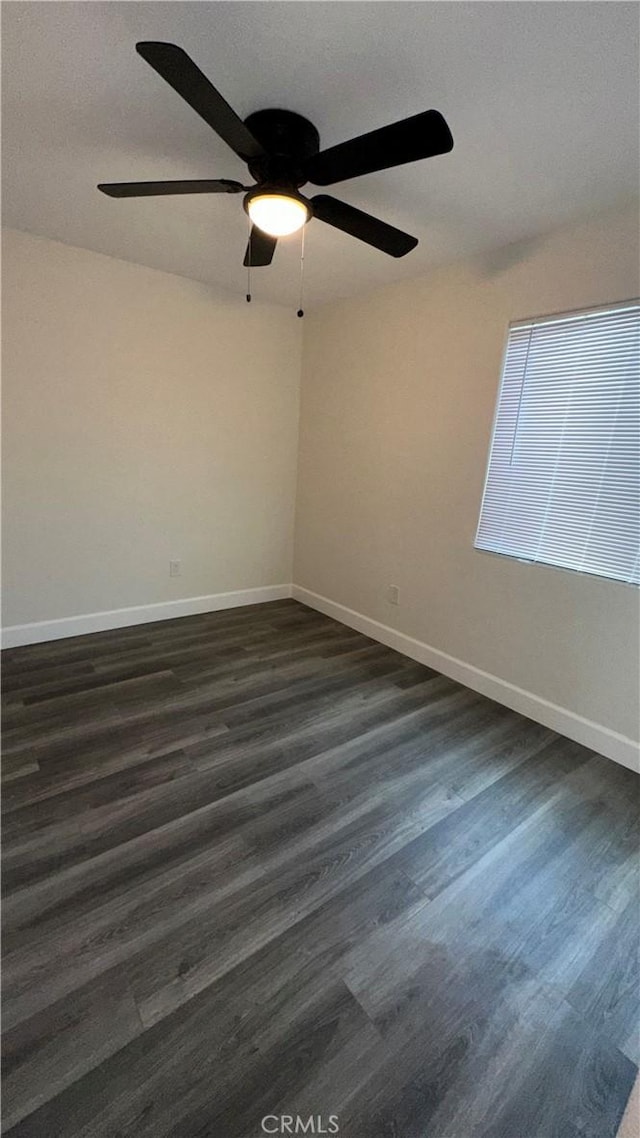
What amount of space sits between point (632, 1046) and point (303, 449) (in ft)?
12.0

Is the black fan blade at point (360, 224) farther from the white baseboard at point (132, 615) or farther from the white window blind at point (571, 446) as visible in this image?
the white baseboard at point (132, 615)

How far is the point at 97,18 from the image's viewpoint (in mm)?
1177

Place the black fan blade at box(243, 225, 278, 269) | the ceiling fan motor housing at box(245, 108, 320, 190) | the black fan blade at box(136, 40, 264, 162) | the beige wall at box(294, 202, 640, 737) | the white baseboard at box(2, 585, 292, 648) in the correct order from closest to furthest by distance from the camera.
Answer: the black fan blade at box(136, 40, 264, 162) < the ceiling fan motor housing at box(245, 108, 320, 190) < the black fan blade at box(243, 225, 278, 269) < the beige wall at box(294, 202, 640, 737) < the white baseboard at box(2, 585, 292, 648)

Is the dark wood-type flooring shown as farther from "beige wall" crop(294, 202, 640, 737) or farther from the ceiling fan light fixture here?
the ceiling fan light fixture

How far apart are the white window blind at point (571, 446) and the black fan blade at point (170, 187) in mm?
1619

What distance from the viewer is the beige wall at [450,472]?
2096 millimetres

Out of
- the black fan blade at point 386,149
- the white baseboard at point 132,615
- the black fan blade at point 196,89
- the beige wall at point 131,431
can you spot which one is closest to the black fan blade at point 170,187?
the black fan blade at point 196,89

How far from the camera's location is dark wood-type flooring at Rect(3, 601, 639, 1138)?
97 centimetres

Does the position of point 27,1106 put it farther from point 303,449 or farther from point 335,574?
point 303,449

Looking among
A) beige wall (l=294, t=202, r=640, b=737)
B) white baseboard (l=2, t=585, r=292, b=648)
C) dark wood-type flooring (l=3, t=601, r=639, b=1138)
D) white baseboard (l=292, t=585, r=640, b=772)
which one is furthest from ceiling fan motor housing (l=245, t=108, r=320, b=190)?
white baseboard (l=2, t=585, r=292, b=648)

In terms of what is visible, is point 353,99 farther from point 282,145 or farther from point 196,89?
point 196,89

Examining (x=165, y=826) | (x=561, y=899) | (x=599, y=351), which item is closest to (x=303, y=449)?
(x=599, y=351)

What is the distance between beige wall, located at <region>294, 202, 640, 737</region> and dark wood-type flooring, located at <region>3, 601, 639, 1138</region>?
51 centimetres

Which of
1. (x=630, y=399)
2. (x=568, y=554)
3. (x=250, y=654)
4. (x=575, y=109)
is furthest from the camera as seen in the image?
(x=250, y=654)
